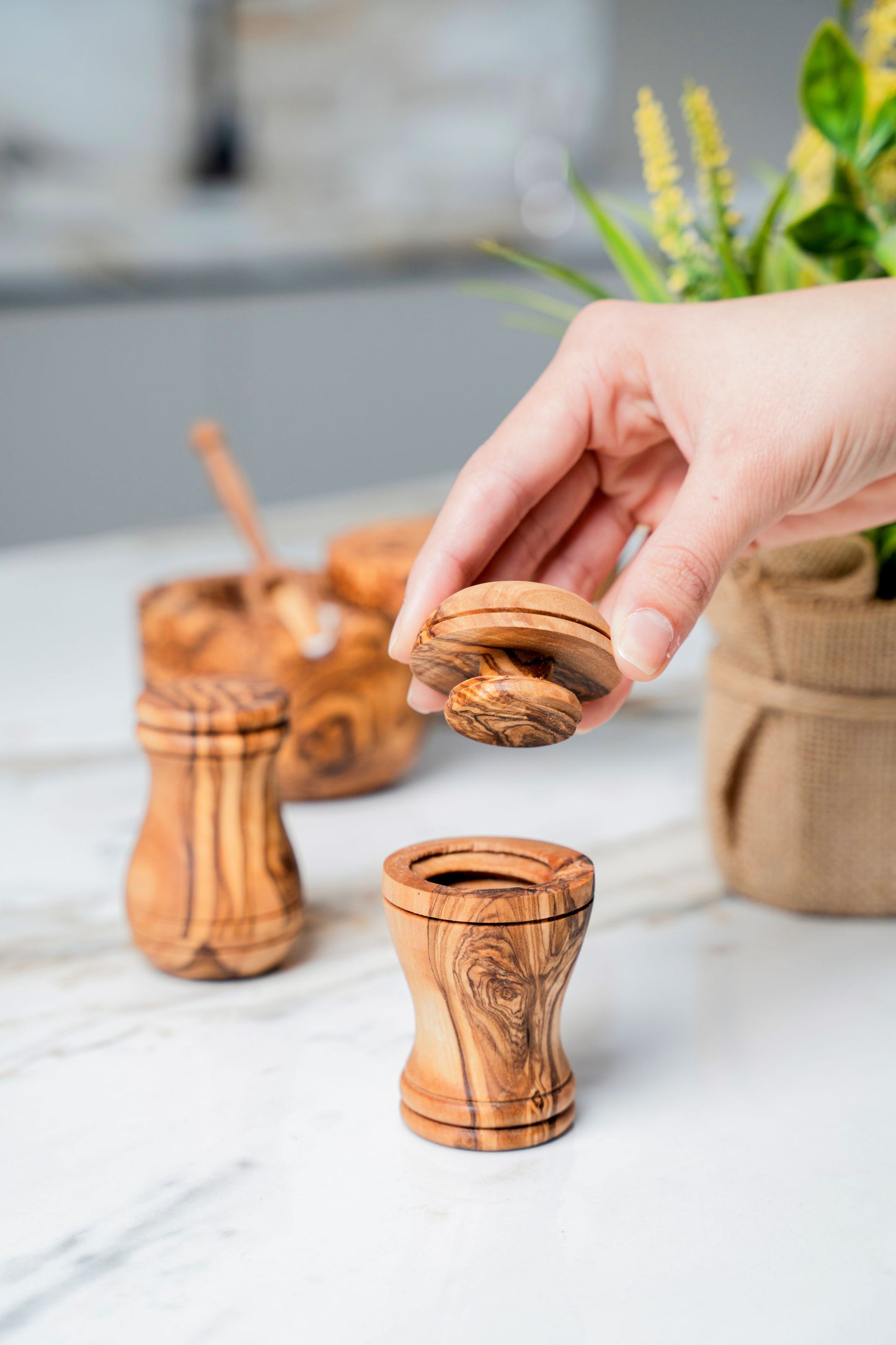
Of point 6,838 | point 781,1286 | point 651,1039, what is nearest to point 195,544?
point 6,838

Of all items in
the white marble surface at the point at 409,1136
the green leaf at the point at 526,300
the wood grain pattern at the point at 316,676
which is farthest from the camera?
the wood grain pattern at the point at 316,676

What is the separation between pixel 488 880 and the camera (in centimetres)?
45

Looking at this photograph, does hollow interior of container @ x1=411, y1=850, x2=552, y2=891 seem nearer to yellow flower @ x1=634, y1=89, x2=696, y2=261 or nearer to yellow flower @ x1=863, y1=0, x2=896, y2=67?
yellow flower @ x1=634, y1=89, x2=696, y2=261

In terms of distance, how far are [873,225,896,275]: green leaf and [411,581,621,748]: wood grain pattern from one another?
0.26 m

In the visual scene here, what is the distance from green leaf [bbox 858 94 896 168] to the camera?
0.55 m

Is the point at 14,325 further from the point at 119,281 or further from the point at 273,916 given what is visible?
the point at 273,916

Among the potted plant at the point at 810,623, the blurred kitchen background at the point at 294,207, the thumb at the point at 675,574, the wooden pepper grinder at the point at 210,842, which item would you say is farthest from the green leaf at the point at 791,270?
the blurred kitchen background at the point at 294,207

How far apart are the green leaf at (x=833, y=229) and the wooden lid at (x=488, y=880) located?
1.01 ft

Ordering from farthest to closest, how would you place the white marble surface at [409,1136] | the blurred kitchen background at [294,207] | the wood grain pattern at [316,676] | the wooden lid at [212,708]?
the blurred kitchen background at [294,207] → the wood grain pattern at [316,676] → the wooden lid at [212,708] → the white marble surface at [409,1136]

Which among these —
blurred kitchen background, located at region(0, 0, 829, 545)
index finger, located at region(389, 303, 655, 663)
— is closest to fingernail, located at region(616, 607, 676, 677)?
index finger, located at region(389, 303, 655, 663)

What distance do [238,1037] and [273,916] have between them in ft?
0.18

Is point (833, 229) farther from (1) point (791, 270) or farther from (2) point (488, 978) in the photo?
(2) point (488, 978)

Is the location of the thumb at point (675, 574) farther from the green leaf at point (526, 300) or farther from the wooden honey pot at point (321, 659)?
the wooden honey pot at point (321, 659)

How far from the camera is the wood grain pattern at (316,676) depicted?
724 millimetres
